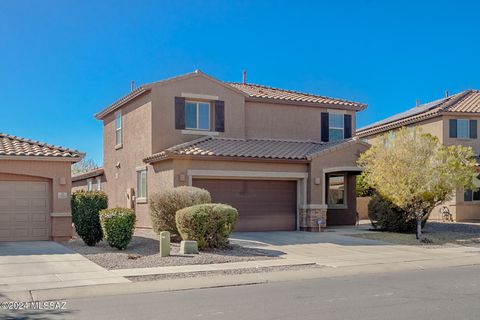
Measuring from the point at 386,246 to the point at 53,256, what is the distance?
10.6 meters

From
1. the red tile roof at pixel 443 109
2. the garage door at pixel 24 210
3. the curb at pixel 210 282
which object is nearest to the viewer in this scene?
the curb at pixel 210 282

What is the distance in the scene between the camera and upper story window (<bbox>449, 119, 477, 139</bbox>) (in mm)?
29969

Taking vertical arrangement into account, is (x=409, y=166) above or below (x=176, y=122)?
below

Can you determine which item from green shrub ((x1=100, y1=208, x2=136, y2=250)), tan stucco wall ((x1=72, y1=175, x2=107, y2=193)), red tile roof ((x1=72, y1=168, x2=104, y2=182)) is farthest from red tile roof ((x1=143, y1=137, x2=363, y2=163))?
red tile roof ((x1=72, y1=168, x2=104, y2=182))

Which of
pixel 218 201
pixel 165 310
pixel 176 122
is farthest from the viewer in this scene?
pixel 176 122

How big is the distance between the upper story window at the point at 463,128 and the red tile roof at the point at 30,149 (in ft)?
68.5

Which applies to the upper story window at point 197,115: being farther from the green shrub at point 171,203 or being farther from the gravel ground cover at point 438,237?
the gravel ground cover at point 438,237

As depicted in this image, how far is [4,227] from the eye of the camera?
17641 mm

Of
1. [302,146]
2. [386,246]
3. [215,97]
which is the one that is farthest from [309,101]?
[386,246]

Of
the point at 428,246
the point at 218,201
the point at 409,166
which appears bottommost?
the point at 428,246

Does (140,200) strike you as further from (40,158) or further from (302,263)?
(302,263)

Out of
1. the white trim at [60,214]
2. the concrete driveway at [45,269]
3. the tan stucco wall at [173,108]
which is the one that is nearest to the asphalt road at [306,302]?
the concrete driveway at [45,269]

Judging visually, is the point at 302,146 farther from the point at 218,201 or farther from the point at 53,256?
the point at 53,256

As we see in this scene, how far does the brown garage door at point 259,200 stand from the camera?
21281 millimetres
